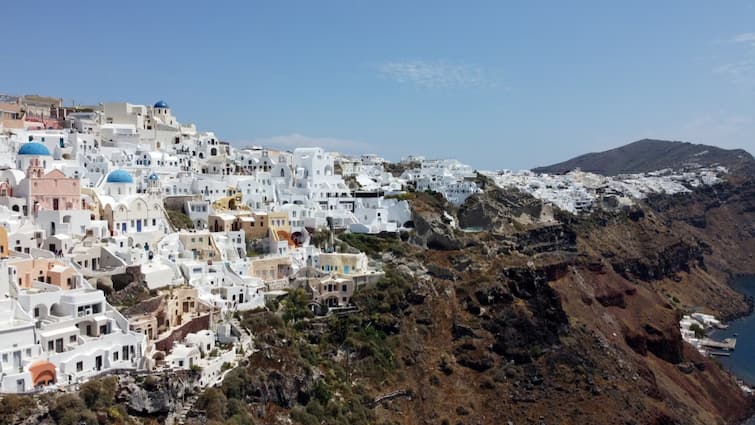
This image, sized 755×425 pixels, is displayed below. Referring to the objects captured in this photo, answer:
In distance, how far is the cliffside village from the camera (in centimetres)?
2592

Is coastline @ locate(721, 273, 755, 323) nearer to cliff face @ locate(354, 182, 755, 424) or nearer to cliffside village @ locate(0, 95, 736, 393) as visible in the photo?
cliff face @ locate(354, 182, 755, 424)

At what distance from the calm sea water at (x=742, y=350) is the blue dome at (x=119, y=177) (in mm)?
57540

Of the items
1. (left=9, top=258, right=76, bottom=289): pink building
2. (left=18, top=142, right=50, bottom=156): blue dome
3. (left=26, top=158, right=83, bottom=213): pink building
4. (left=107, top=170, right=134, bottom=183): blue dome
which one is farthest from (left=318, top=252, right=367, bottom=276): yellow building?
(left=18, top=142, right=50, bottom=156): blue dome

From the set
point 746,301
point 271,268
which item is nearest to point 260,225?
point 271,268

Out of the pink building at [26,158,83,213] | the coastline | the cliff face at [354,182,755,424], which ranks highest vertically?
the pink building at [26,158,83,213]

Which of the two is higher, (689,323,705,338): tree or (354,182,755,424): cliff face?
(354,182,755,424): cliff face

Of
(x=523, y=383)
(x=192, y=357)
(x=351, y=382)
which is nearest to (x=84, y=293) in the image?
(x=192, y=357)

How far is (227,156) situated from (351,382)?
1037 inches

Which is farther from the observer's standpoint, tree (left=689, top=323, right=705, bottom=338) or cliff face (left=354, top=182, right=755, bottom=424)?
tree (left=689, top=323, right=705, bottom=338)

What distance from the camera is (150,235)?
37000 millimetres

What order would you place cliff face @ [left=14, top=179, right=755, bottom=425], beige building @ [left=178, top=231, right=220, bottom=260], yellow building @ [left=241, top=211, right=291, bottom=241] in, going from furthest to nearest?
yellow building @ [left=241, top=211, right=291, bottom=241] < beige building @ [left=178, top=231, right=220, bottom=260] < cliff face @ [left=14, top=179, right=755, bottom=425]

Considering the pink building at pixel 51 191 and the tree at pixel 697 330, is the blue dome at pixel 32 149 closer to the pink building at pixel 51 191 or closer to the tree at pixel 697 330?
the pink building at pixel 51 191

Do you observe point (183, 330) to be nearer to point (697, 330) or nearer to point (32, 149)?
point (32, 149)

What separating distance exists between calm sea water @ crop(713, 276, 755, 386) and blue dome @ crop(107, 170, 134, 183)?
57540mm
